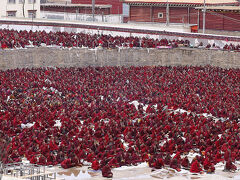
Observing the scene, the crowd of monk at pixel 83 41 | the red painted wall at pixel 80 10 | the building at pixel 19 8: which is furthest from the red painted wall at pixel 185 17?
the crowd of monk at pixel 83 41

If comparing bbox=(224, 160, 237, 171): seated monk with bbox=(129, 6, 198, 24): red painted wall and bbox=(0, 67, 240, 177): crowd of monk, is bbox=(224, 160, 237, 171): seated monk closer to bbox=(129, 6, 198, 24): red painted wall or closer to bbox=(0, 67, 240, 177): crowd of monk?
bbox=(0, 67, 240, 177): crowd of monk

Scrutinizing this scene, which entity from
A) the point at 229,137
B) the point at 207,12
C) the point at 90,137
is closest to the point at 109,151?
the point at 90,137

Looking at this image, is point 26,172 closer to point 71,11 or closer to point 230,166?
point 230,166

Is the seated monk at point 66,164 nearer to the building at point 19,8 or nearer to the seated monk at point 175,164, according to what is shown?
the seated monk at point 175,164

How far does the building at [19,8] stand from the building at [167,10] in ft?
29.9

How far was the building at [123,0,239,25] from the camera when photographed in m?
50.4

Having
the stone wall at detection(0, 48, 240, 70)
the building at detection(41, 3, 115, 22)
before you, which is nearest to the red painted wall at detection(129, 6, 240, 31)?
the building at detection(41, 3, 115, 22)

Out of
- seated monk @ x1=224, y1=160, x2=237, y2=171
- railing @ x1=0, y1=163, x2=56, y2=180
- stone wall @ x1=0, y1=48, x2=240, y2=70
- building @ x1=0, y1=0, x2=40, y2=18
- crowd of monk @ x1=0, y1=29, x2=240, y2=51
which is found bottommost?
seated monk @ x1=224, y1=160, x2=237, y2=171

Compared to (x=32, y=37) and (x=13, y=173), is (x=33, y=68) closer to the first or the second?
(x=32, y=37)

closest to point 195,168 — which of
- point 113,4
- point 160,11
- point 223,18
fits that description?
point 223,18

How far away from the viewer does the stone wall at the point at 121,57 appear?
29.3 m

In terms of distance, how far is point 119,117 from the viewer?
18.5m

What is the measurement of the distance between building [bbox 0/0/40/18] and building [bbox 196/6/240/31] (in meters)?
17.6

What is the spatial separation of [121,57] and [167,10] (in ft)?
61.4
